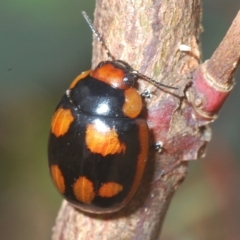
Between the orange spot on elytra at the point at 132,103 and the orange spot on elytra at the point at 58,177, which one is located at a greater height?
the orange spot on elytra at the point at 132,103

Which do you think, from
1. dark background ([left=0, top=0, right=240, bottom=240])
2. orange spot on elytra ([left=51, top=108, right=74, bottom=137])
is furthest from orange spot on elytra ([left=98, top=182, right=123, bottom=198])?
dark background ([left=0, top=0, right=240, bottom=240])

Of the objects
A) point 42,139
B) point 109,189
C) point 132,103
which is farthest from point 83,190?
point 42,139

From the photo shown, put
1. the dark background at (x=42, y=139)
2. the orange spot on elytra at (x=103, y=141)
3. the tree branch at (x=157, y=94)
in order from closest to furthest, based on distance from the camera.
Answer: the tree branch at (x=157, y=94) → the orange spot on elytra at (x=103, y=141) → the dark background at (x=42, y=139)

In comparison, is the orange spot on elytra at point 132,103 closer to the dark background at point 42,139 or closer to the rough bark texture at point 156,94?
the rough bark texture at point 156,94

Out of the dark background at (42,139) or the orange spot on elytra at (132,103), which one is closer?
the orange spot on elytra at (132,103)

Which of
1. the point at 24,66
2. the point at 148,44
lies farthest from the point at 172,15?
the point at 24,66

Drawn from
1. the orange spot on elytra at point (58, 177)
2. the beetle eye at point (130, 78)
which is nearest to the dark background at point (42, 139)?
the orange spot on elytra at point (58, 177)

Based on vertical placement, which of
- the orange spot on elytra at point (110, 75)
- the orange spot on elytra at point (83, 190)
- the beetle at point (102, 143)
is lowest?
the orange spot on elytra at point (83, 190)
